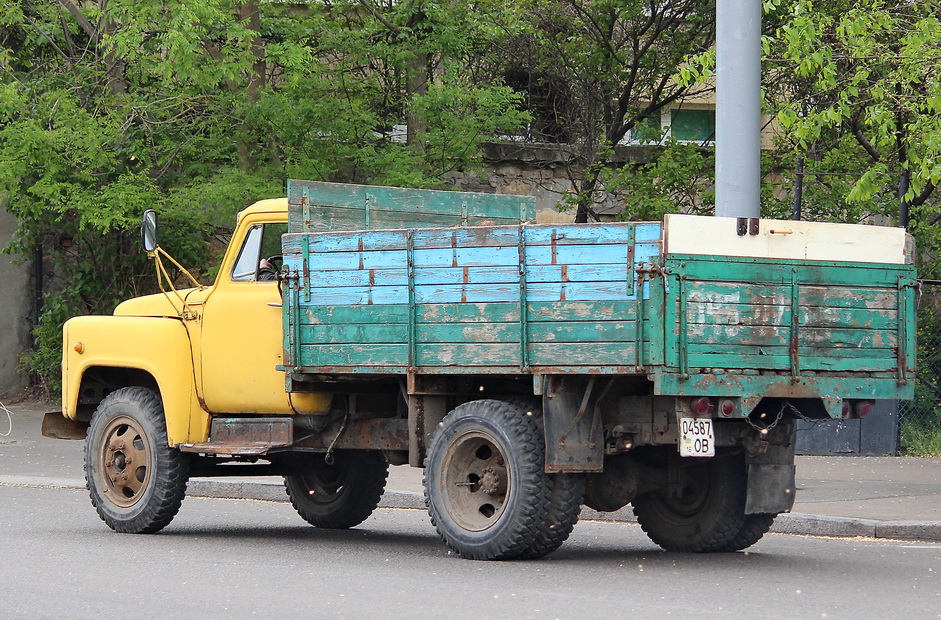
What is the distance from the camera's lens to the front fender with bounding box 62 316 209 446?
10.4 metres

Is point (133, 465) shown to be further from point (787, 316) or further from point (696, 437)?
point (787, 316)

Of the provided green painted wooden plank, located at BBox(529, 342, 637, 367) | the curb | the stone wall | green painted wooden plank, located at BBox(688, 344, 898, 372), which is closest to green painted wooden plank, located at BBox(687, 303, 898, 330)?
green painted wooden plank, located at BBox(688, 344, 898, 372)

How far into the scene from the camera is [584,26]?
20109 mm

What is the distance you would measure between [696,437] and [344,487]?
13.1 feet

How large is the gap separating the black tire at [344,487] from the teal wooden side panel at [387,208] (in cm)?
189

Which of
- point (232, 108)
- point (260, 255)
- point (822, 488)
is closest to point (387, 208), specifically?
point (260, 255)

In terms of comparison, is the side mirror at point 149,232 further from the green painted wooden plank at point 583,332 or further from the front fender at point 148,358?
the green painted wooden plank at point 583,332

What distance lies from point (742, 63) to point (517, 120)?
688 cm

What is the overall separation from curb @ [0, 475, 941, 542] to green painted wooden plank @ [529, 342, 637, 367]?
11.6 feet

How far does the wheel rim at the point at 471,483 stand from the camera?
28.5 feet

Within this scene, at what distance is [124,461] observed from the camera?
35.0 ft

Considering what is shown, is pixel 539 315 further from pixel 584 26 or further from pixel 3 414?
pixel 3 414

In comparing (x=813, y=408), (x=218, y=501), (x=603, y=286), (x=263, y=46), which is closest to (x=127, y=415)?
(x=218, y=501)

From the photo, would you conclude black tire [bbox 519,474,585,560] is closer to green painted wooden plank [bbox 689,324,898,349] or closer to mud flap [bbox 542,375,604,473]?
mud flap [bbox 542,375,604,473]
